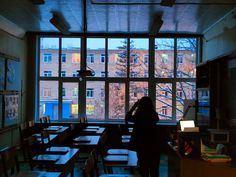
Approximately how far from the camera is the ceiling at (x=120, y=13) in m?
6.90

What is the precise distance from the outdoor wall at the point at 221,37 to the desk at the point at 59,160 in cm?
433

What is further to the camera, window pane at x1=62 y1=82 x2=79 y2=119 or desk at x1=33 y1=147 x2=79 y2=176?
window pane at x1=62 y1=82 x2=79 y2=119

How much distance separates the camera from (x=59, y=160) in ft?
14.3

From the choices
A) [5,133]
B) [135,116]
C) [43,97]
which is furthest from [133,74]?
[135,116]

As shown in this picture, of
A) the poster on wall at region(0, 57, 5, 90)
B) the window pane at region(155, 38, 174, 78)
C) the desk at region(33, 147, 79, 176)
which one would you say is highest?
the window pane at region(155, 38, 174, 78)

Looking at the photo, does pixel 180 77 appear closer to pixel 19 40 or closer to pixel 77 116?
pixel 77 116

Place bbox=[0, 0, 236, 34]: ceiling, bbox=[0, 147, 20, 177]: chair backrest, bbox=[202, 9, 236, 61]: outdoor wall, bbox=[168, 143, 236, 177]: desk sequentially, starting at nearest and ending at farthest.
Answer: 1. bbox=[168, 143, 236, 177]: desk
2. bbox=[0, 147, 20, 177]: chair backrest
3. bbox=[0, 0, 236, 34]: ceiling
4. bbox=[202, 9, 236, 61]: outdoor wall

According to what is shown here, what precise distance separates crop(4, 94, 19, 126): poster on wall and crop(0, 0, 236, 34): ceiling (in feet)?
6.45

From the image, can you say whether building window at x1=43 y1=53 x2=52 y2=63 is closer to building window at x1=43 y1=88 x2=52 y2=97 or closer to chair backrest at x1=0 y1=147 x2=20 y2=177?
building window at x1=43 y1=88 x2=52 y2=97

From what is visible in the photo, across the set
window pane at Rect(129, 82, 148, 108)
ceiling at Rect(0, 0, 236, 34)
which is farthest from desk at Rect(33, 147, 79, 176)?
window pane at Rect(129, 82, 148, 108)

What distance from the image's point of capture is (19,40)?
9859 millimetres

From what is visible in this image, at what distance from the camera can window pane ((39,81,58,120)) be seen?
10.8 metres

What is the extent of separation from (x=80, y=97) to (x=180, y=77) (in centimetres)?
315

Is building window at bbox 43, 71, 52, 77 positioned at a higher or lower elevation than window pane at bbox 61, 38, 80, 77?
lower
